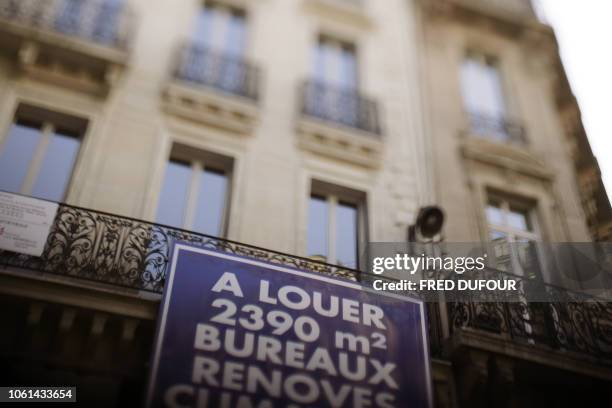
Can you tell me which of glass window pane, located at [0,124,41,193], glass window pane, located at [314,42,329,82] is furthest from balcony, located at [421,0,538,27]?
glass window pane, located at [0,124,41,193]

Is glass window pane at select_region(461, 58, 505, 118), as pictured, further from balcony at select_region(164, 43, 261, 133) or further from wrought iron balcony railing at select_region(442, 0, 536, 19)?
balcony at select_region(164, 43, 261, 133)

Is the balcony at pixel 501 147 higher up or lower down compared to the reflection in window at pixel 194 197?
higher up

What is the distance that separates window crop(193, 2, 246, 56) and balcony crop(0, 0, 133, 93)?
4.69 ft

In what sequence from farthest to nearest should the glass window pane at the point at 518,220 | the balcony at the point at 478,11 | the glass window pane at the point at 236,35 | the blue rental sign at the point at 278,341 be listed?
1. the balcony at the point at 478,11
2. the glass window pane at the point at 236,35
3. the glass window pane at the point at 518,220
4. the blue rental sign at the point at 278,341

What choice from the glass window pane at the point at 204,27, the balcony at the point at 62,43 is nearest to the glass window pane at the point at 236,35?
the glass window pane at the point at 204,27

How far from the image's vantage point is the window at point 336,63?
10031 millimetres

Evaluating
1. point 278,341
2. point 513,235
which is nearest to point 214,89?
point 278,341

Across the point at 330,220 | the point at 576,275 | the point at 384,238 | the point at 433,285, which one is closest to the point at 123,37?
the point at 330,220

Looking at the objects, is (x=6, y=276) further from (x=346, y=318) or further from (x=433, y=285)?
(x=433, y=285)

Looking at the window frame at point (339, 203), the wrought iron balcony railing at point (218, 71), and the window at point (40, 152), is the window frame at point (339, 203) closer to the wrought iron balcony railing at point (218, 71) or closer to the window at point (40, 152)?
the wrought iron balcony railing at point (218, 71)

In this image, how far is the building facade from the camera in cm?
619

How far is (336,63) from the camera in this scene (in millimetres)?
10273

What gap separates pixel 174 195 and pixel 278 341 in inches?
101

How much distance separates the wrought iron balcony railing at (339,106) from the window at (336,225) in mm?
1124
